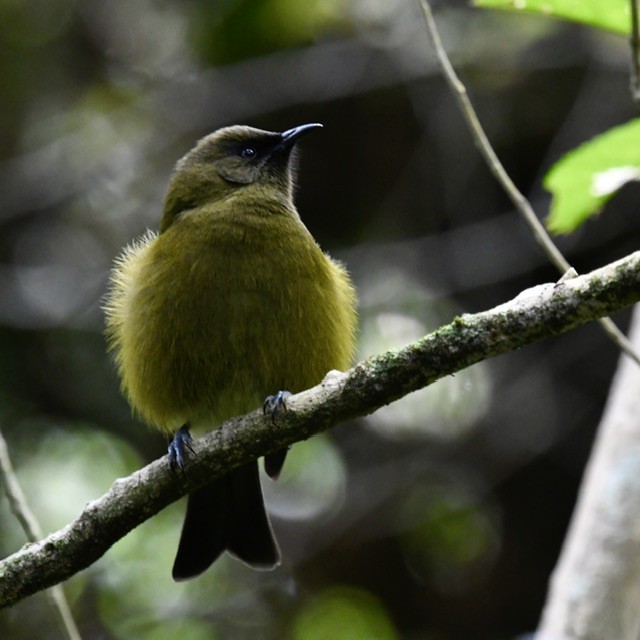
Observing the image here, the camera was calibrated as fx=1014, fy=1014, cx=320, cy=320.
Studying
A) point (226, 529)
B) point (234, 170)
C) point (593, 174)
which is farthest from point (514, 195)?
point (226, 529)

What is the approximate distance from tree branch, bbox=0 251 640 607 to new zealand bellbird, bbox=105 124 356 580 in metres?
0.47

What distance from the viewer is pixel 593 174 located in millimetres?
2908

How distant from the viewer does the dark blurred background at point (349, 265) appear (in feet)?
19.2

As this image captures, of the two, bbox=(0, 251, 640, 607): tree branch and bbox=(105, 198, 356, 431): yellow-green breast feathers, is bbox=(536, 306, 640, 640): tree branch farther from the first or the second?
bbox=(0, 251, 640, 607): tree branch

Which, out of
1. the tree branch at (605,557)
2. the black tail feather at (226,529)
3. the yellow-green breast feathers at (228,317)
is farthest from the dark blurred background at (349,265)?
the yellow-green breast feathers at (228,317)

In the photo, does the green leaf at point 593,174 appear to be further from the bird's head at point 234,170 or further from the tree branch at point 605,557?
the tree branch at point 605,557

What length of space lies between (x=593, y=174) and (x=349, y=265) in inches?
135

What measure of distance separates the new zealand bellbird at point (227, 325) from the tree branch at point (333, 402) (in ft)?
1.53

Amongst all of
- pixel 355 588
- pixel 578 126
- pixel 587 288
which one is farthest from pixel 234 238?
pixel 578 126

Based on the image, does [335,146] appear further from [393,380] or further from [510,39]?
[393,380]

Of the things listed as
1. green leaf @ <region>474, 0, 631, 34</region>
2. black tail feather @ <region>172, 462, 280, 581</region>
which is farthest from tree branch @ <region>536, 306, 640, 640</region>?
green leaf @ <region>474, 0, 631, 34</region>

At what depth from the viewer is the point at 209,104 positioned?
6617 mm

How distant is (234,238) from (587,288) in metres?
1.65

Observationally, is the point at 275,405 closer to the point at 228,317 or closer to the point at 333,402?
the point at 333,402
